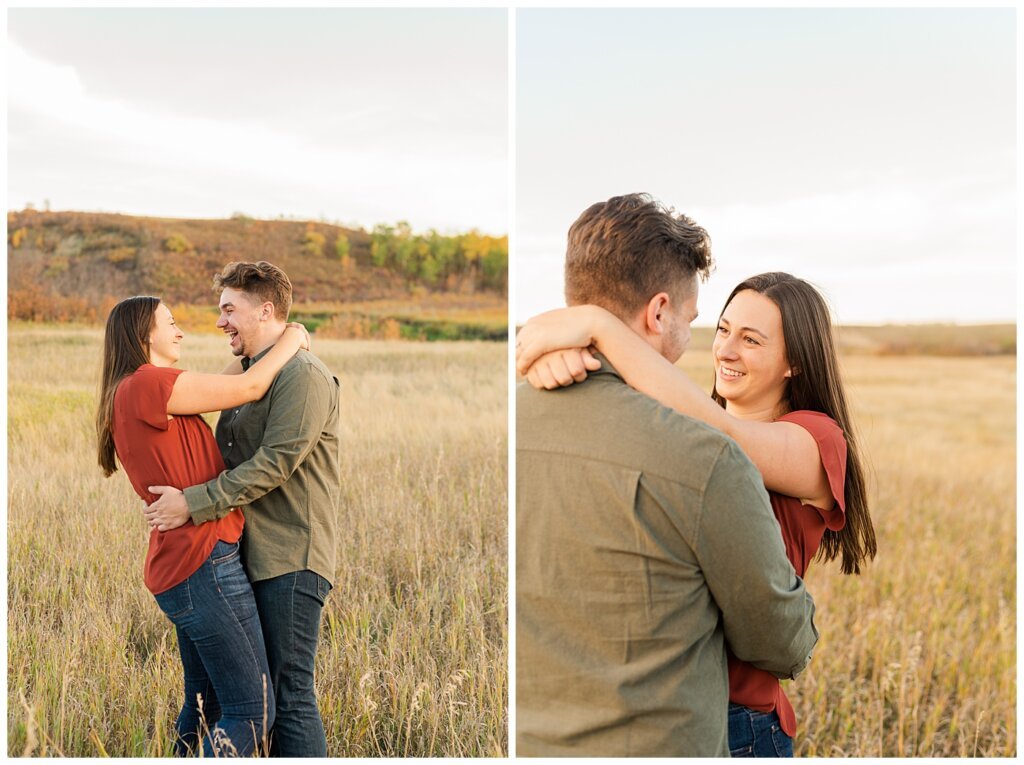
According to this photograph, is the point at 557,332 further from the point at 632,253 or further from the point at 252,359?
the point at 252,359

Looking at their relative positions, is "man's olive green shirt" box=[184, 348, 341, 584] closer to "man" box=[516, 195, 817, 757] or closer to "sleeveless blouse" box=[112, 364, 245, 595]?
"sleeveless blouse" box=[112, 364, 245, 595]

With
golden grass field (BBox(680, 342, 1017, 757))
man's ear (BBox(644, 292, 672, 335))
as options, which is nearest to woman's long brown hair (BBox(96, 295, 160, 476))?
man's ear (BBox(644, 292, 672, 335))

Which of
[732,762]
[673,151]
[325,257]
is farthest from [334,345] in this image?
[732,762]

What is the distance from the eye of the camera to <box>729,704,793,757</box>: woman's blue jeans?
67.1 inches

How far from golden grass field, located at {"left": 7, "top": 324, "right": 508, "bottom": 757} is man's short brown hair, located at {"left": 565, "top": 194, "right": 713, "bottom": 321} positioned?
1773 mm

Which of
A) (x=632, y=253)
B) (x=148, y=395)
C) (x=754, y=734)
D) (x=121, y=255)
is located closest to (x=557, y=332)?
(x=632, y=253)

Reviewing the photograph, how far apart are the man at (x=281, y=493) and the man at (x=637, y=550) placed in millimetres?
1037

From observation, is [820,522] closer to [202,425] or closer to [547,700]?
[547,700]

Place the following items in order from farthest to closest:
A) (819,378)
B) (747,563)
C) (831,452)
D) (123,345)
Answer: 1. (123,345)
2. (819,378)
3. (831,452)
4. (747,563)

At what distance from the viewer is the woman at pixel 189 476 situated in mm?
2279

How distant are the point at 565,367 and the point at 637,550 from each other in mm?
354

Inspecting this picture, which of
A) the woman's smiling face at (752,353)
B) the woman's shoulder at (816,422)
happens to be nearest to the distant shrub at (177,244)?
the woman's smiling face at (752,353)

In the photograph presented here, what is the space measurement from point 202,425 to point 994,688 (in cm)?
391

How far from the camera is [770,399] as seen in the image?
201 cm
